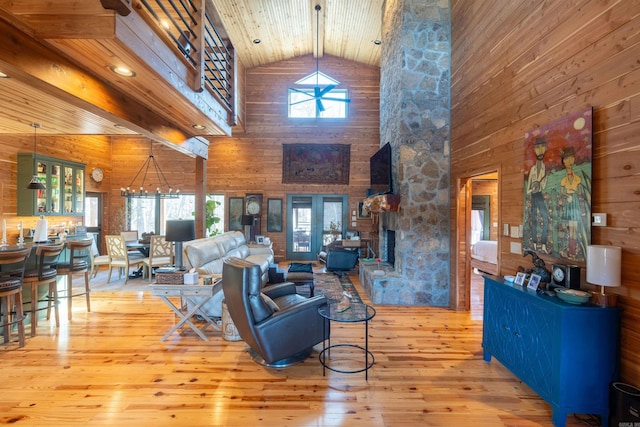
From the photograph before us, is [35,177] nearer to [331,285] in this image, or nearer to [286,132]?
[286,132]

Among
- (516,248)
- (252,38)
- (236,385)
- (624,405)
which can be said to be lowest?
(236,385)

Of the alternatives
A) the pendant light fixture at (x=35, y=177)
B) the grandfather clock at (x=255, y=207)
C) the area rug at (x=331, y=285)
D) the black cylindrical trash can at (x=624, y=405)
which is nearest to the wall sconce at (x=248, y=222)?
the grandfather clock at (x=255, y=207)

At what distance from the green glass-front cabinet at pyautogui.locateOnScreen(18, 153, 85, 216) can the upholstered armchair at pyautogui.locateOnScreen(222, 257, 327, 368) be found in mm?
6323

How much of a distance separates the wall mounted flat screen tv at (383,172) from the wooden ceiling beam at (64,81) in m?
3.84

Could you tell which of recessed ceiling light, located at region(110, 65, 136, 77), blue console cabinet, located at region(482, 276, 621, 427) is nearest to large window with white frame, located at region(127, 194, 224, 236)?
recessed ceiling light, located at region(110, 65, 136, 77)

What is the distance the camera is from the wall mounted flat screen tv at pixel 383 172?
525 centimetres

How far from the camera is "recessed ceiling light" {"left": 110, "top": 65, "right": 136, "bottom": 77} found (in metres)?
2.65

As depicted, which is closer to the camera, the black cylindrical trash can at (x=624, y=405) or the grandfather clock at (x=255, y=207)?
the black cylindrical trash can at (x=624, y=405)

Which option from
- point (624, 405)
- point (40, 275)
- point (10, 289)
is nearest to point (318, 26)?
point (40, 275)

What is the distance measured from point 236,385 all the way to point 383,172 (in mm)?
4160

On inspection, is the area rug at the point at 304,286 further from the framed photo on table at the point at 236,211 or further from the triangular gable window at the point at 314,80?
the triangular gable window at the point at 314,80

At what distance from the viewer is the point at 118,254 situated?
598 cm

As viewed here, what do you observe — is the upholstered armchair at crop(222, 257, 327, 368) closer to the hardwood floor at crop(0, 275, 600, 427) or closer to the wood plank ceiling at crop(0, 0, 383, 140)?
the hardwood floor at crop(0, 275, 600, 427)

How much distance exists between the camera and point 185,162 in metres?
8.64
